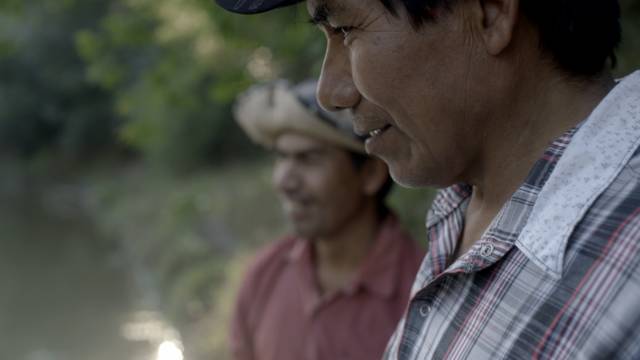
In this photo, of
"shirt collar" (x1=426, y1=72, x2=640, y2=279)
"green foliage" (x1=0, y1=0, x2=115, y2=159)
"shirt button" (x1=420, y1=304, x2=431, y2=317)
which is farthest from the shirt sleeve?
"green foliage" (x1=0, y1=0, x2=115, y2=159)

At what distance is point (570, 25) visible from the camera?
1150 millimetres

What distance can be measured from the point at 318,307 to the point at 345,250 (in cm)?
23

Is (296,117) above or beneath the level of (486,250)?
above

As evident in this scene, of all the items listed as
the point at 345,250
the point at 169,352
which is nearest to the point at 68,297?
the point at 345,250

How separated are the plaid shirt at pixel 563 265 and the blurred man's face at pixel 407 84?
0.50 feet

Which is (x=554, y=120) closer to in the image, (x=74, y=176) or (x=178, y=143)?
(x=178, y=143)

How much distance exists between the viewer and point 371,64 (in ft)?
3.99

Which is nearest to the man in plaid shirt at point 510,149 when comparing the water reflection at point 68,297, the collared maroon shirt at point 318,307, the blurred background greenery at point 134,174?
the blurred background greenery at point 134,174

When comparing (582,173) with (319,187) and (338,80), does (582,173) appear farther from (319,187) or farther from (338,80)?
(319,187)

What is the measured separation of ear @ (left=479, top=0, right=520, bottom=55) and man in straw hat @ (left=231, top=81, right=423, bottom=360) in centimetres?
143

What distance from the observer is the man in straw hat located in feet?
8.40

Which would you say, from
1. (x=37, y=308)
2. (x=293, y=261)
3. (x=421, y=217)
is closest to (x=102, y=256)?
(x=37, y=308)

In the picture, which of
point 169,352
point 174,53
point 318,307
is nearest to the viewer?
point 169,352

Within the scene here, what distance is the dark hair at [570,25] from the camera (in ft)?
3.77
